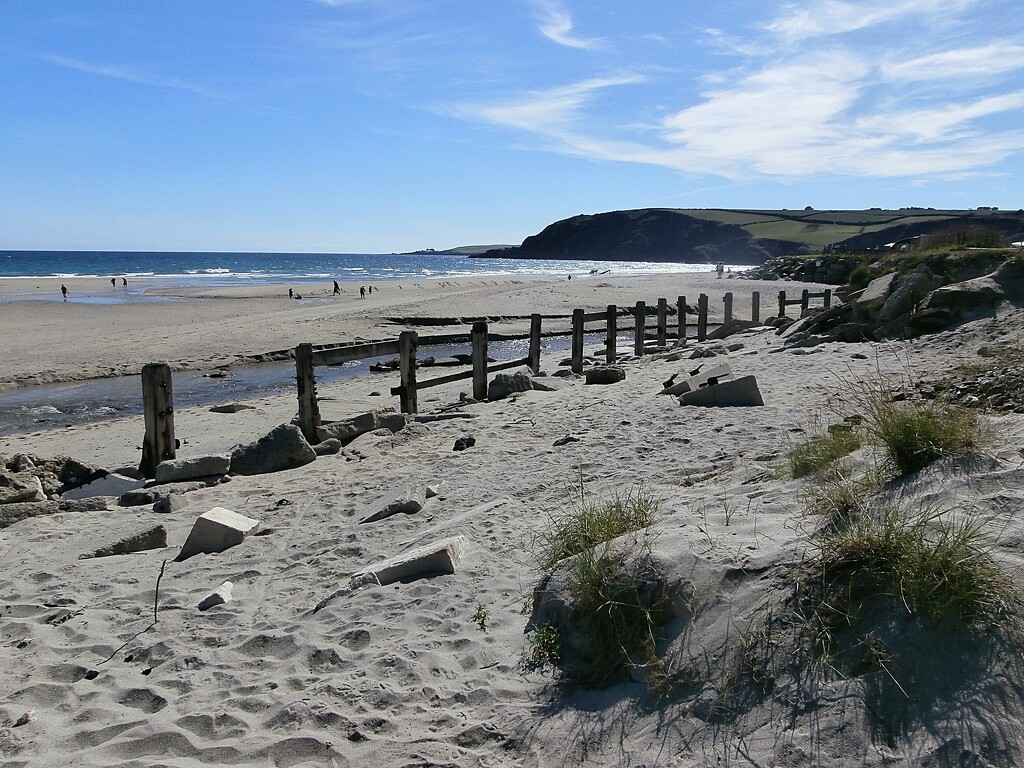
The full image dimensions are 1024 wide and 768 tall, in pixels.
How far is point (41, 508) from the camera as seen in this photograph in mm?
A: 6926

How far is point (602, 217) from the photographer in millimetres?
182250

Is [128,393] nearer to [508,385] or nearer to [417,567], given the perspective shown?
[508,385]

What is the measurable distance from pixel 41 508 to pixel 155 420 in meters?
1.64

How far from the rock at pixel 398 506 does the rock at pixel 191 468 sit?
261cm

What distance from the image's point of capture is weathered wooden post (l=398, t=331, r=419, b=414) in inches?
416

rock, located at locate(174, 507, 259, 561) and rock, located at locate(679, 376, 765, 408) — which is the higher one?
rock, located at locate(679, 376, 765, 408)

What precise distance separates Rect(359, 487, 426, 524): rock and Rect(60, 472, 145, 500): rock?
317cm

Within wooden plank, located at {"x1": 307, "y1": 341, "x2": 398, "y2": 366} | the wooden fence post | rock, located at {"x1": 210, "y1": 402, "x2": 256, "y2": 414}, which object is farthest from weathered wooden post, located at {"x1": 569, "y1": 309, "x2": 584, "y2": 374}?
rock, located at {"x1": 210, "y1": 402, "x2": 256, "y2": 414}

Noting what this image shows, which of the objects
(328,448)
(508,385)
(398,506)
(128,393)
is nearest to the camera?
(398,506)

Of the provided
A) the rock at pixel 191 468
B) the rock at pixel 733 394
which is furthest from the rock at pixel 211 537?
the rock at pixel 733 394

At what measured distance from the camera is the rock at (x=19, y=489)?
278 inches

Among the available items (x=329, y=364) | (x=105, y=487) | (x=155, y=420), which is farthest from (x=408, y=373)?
(x=105, y=487)

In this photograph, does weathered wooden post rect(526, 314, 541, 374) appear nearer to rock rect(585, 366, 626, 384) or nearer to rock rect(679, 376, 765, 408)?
rock rect(585, 366, 626, 384)

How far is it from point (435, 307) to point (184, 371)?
14.3 meters
